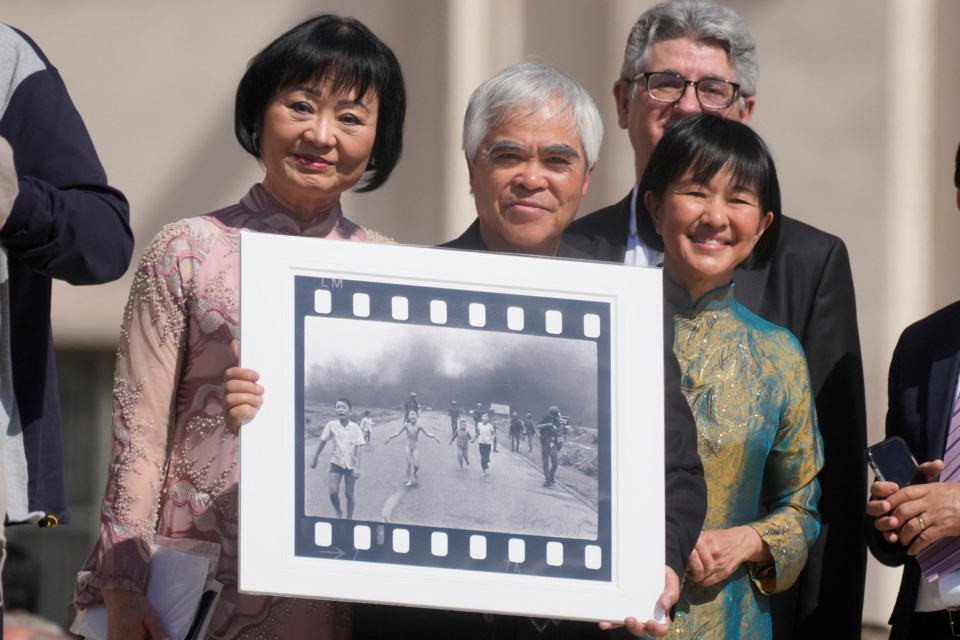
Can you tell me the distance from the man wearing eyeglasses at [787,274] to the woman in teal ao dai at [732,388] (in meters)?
0.19

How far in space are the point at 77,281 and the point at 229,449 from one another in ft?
1.83

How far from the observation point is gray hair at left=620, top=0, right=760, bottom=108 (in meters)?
4.36

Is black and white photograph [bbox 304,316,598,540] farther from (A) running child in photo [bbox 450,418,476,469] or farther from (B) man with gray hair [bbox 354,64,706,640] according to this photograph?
(B) man with gray hair [bbox 354,64,706,640]

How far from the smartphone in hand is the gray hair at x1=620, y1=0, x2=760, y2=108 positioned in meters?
1.10

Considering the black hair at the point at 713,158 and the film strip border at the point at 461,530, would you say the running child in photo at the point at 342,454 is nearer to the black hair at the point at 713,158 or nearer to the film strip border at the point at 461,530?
the film strip border at the point at 461,530

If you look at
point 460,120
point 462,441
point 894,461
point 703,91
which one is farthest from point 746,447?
point 460,120

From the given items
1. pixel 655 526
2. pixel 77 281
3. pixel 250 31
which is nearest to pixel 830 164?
pixel 250 31

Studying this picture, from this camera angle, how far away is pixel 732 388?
12.0 feet

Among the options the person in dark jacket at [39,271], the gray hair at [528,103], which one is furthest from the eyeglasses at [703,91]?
the person in dark jacket at [39,271]

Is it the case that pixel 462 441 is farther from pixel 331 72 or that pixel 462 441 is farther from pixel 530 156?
pixel 331 72

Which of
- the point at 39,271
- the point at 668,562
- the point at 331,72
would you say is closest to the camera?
the point at 39,271

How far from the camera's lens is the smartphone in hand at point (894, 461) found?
143 inches

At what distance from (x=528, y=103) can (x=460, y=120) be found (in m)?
3.19

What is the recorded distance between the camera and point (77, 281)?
3.05 m
